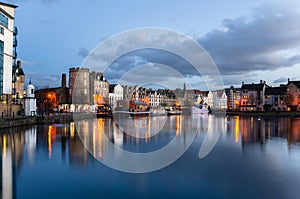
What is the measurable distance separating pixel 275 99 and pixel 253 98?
7.34m

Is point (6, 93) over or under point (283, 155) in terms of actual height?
over

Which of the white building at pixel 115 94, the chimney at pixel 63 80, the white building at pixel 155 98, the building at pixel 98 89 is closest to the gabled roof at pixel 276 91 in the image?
the white building at pixel 155 98

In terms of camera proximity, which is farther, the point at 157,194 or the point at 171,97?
the point at 171,97

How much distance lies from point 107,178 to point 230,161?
271 inches

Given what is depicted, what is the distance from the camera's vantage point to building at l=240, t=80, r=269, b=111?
101719mm

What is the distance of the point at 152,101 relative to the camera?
12238 cm

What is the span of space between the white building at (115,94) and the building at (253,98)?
150 ft

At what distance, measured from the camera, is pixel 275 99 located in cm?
9756

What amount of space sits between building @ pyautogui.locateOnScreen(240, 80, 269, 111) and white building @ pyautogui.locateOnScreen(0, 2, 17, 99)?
82.0 meters

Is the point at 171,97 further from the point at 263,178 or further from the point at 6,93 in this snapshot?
the point at 263,178

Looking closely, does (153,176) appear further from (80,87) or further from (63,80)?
(63,80)

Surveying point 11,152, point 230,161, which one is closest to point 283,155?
point 230,161

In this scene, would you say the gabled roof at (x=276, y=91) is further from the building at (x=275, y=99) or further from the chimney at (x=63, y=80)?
the chimney at (x=63, y=80)

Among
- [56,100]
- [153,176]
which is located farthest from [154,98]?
[153,176]
